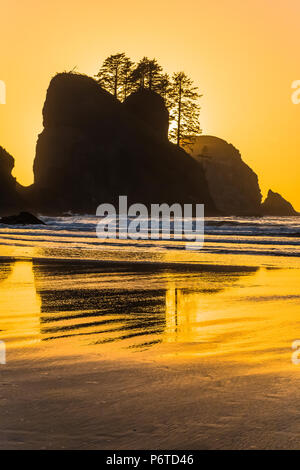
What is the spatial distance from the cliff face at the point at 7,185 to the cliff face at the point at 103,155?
5.05m

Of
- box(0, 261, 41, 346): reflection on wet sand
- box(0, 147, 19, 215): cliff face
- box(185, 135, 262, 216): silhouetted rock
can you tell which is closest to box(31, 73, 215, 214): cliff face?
box(0, 147, 19, 215): cliff face

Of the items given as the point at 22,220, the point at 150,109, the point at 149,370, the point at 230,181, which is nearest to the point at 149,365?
the point at 149,370

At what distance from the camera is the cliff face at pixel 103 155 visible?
78.5 m

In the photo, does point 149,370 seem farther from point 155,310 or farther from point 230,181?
Result: point 230,181

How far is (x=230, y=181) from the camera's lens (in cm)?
17938

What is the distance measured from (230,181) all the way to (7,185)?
118 metres

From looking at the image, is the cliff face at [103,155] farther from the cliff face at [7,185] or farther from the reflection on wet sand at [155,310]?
the reflection on wet sand at [155,310]

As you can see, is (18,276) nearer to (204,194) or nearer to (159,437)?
(159,437)

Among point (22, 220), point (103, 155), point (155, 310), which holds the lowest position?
point (155, 310)

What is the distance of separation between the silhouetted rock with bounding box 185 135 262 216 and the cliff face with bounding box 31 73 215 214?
71825mm

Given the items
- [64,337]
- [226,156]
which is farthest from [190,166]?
[226,156]

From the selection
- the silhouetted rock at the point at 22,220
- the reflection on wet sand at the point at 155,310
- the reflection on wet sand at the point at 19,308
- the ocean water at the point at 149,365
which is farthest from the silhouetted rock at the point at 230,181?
the ocean water at the point at 149,365

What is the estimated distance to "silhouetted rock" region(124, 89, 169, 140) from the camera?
85.6 metres
